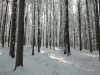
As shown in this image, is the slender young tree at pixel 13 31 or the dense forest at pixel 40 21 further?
the slender young tree at pixel 13 31

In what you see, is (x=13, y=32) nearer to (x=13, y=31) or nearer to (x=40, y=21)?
(x=13, y=31)

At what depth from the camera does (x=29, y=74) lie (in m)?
7.46

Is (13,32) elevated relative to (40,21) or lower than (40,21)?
lower

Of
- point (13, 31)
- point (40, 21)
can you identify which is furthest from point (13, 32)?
point (40, 21)

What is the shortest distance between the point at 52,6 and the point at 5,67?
2366cm

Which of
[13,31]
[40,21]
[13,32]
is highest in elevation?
[40,21]

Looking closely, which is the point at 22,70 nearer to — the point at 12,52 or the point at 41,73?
the point at 41,73

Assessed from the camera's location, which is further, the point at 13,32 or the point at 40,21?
the point at 40,21

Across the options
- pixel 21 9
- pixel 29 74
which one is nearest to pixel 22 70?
pixel 29 74

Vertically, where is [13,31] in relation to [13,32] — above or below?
above

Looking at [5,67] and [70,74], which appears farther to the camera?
[5,67]

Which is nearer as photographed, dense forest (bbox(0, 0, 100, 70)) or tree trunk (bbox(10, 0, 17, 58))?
dense forest (bbox(0, 0, 100, 70))

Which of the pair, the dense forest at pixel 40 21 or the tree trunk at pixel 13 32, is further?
the tree trunk at pixel 13 32

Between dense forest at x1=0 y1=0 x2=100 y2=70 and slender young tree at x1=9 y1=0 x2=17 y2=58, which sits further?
slender young tree at x1=9 y1=0 x2=17 y2=58
